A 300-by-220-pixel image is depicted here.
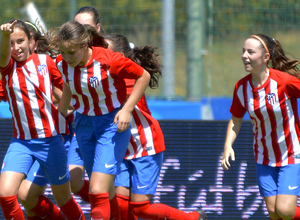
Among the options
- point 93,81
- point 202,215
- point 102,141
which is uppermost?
point 93,81

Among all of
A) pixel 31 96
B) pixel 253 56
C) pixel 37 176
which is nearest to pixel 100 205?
pixel 37 176

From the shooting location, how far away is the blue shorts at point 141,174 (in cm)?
340

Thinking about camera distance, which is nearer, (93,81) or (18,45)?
(93,81)

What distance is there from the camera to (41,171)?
351cm

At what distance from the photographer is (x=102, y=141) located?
120 inches

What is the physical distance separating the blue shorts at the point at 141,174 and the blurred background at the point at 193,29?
159 cm

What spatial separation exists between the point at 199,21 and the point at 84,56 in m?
2.46

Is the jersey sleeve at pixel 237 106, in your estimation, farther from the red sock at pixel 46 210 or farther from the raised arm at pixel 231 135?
the red sock at pixel 46 210

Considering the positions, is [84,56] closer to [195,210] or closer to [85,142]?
[85,142]

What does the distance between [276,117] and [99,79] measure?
1297 millimetres

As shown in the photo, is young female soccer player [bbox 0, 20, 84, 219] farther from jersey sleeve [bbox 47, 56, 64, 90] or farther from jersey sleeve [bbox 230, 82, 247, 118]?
jersey sleeve [bbox 230, 82, 247, 118]

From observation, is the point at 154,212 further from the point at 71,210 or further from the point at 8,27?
the point at 8,27

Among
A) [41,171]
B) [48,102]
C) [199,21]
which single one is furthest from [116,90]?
[199,21]

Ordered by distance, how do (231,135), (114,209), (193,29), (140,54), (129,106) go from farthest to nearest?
(193,29) → (140,54) → (231,135) → (114,209) → (129,106)
